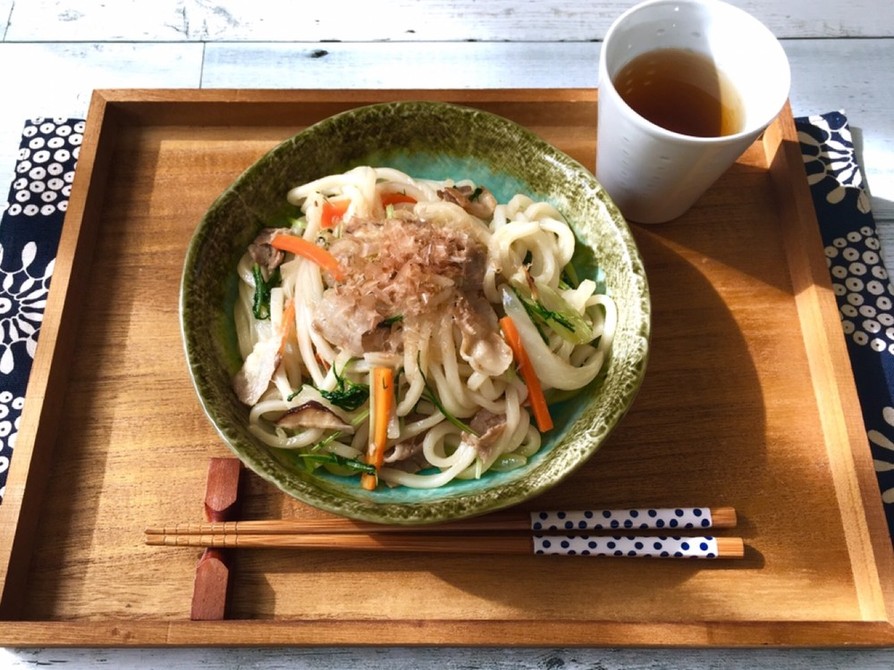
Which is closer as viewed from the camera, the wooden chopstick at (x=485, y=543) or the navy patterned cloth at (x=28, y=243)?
the wooden chopstick at (x=485, y=543)

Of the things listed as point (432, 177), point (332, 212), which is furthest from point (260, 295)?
point (432, 177)

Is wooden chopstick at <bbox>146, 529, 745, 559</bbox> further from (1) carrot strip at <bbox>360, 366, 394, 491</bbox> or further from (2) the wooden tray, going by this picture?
(1) carrot strip at <bbox>360, 366, 394, 491</bbox>

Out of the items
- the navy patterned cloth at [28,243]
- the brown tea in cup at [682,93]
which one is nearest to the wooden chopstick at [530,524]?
the navy patterned cloth at [28,243]

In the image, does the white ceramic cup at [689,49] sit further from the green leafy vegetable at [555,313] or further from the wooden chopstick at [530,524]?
the wooden chopstick at [530,524]

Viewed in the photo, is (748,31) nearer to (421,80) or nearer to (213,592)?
(421,80)

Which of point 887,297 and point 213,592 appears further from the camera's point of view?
point 887,297

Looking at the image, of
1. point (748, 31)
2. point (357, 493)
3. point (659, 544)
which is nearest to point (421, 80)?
point (748, 31)

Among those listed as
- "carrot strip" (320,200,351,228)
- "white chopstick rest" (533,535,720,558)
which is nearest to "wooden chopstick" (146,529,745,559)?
"white chopstick rest" (533,535,720,558)
